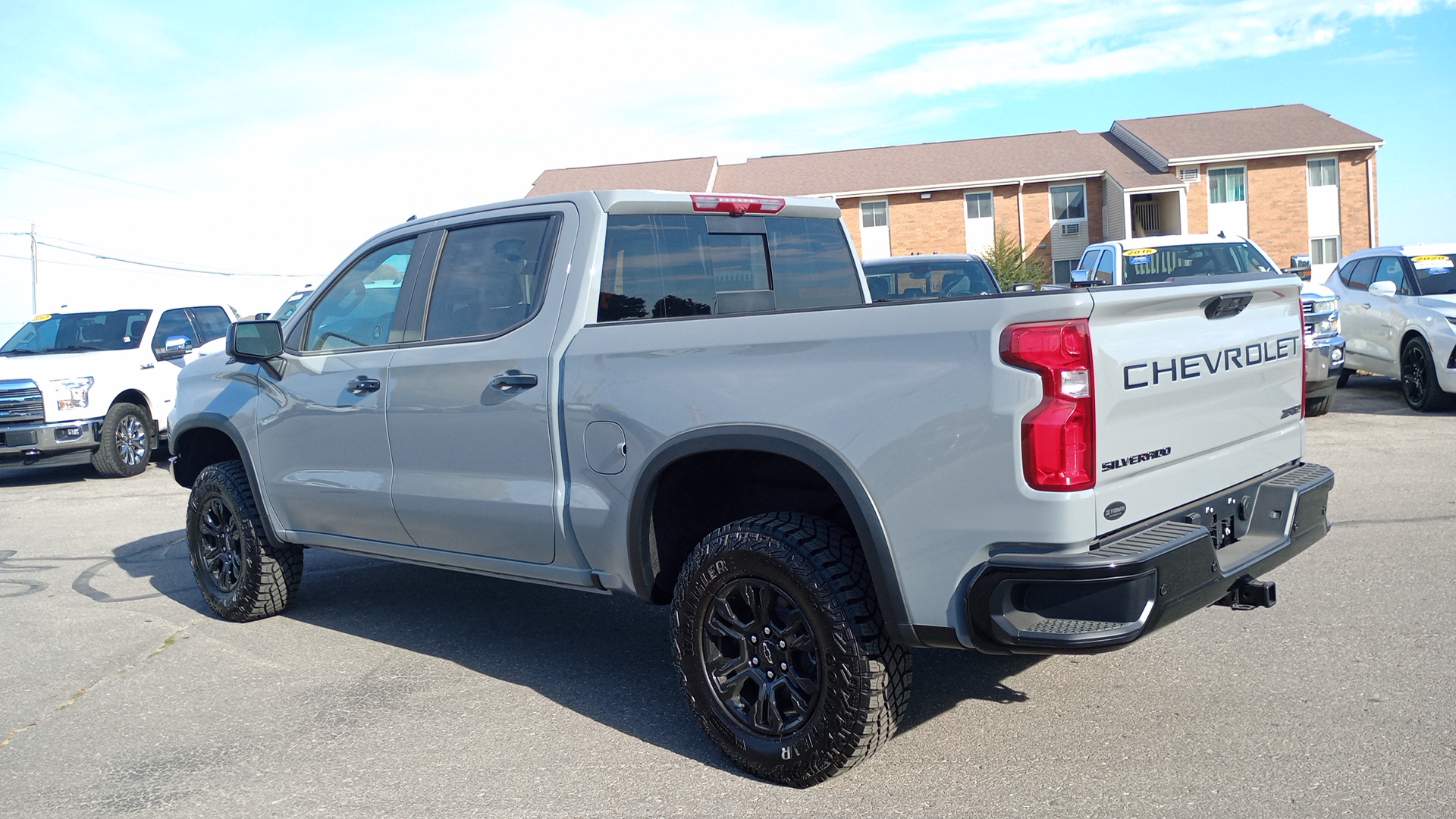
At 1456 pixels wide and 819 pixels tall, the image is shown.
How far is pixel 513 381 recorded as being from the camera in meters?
4.41

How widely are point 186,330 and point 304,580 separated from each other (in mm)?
8228

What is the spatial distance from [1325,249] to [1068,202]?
8.86 meters

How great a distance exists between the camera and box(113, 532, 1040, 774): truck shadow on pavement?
4.45 m

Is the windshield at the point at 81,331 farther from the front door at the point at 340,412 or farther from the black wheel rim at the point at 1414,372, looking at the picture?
the black wheel rim at the point at 1414,372

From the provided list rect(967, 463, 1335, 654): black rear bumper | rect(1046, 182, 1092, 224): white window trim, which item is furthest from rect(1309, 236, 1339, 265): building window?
rect(967, 463, 1335, 654): black rear bumper

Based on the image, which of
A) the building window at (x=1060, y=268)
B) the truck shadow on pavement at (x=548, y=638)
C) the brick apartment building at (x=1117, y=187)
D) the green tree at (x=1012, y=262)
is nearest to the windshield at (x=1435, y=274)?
the truck shadow on pavement at (x=548, y=638)

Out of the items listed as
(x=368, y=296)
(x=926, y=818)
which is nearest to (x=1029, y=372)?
(x=926, y=818)

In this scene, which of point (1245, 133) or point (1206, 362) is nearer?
point (1206, 362)

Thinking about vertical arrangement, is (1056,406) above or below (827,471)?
above

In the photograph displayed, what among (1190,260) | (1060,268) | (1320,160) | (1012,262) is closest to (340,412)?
(1190,260)

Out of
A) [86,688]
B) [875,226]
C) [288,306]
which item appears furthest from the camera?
[875,226]

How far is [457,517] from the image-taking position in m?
4.77

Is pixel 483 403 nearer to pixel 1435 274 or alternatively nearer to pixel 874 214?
pixel 1435 274

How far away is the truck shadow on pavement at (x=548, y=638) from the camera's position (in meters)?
4.45
